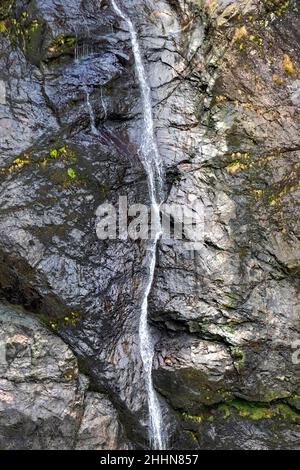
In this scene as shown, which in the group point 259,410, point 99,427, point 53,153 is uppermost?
point 53,153

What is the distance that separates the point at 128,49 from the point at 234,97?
5.76 feet

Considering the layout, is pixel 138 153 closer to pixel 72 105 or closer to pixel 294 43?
pixel 72 105

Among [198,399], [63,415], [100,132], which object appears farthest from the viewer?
[100,132]

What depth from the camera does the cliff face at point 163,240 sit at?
5.82 m

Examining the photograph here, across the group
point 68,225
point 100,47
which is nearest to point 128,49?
point 100,47

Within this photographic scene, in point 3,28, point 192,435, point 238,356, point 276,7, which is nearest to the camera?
point 192,435

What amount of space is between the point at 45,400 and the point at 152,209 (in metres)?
2.85

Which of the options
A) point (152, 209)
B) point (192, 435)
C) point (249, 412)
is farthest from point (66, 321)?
point (249, 412)

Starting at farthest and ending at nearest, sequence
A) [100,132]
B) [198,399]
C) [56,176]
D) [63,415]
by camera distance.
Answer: [100,132], [56,176], [198,399], [63,415]

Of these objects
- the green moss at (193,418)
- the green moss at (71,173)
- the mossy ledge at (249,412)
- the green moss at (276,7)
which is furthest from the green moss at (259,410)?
the green moss at (276,7)

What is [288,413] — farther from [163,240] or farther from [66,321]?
[66,321]

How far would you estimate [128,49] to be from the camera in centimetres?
701

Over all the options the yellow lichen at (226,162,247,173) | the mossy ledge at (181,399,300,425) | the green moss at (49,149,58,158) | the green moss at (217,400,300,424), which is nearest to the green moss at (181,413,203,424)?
the mossy ledge at (181,399,300,425)

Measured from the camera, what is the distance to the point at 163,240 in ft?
21.1
